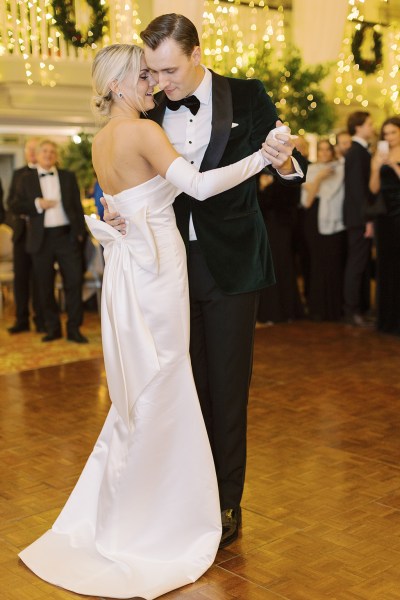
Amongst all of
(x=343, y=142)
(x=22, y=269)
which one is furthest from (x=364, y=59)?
(x=22, y=269)

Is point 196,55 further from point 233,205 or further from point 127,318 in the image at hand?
point 127,318

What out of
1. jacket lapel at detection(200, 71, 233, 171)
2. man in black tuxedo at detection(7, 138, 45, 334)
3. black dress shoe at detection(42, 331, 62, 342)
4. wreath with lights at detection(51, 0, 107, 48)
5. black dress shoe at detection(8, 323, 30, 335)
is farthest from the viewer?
wreath with lights at detection(51, 0, 107, 48)

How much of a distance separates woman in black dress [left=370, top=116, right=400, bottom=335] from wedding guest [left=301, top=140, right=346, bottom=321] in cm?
51

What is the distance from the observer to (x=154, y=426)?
99.3 inches

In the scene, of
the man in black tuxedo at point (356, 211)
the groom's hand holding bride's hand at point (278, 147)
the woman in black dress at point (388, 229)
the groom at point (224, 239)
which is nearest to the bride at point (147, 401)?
the groom at point (224, 239)

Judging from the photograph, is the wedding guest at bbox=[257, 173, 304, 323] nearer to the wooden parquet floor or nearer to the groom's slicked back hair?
the wooden parquet floor

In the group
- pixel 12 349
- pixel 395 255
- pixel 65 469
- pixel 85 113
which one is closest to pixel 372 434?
pixel 65 469

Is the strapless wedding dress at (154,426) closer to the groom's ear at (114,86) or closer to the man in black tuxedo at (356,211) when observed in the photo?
the groom's ear at (114,86)

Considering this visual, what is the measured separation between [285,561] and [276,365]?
2893 millimetres

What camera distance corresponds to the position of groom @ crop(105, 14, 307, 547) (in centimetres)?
259

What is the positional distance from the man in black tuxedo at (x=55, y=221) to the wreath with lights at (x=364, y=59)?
18.0 ft

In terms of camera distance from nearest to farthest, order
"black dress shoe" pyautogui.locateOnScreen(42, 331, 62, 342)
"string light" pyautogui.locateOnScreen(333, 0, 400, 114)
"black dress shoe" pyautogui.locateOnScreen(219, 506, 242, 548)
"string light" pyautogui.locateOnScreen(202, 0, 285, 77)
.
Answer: "black dress shoe" pyautogui.locateOnScreen(219, 506, 242, 548), "black dress shoe" pyautogui.locateOnScreen(42, 331, 62, 342), "string light" pyautogui.locateOnScreen(202, 0, 285, 77), "string light" pyautogui.locateOnScreen(333, 0, 400, 114)

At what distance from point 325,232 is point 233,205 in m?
4.56

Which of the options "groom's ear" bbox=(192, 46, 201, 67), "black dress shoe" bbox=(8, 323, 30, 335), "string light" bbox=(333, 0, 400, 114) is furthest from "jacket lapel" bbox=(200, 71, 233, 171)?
"string light" bbox=(333, 0, 400, 114)
